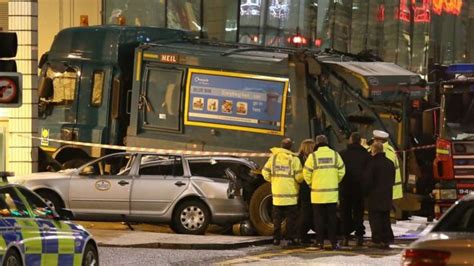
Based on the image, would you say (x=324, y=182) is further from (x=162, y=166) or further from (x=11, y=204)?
(x=11, y=204)

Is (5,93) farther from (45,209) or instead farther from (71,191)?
(71,191)

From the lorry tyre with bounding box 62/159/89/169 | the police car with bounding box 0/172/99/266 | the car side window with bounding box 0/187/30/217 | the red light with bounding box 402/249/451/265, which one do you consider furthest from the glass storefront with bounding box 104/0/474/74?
the red light with bounding box 402/249/451/265

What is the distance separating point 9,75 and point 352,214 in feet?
23.5

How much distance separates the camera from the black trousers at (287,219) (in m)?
16.9

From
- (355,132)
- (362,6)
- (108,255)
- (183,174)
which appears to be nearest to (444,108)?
(355,132)

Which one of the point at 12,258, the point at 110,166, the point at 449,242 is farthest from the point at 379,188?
the point at 449,242

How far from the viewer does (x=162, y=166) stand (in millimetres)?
18469

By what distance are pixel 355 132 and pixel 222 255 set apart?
311 centimetres

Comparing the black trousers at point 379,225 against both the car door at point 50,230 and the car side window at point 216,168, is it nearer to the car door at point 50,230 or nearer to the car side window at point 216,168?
the car side window at point 216,168

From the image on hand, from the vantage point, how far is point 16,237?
1088 centimetres

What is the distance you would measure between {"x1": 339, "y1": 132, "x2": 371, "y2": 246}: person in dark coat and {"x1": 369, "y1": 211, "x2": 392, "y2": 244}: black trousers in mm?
301

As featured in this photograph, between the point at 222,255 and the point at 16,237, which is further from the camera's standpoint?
the point at 222,255

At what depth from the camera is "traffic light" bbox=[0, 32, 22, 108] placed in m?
11.8

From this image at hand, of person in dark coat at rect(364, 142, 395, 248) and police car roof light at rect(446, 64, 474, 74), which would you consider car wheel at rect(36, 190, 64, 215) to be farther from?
police car roof light at rect(446, 64, 474, 74)
